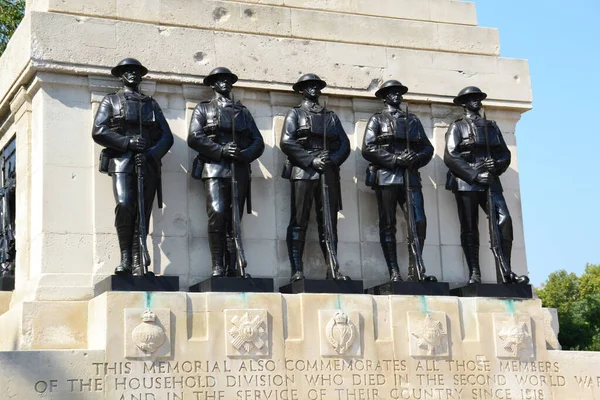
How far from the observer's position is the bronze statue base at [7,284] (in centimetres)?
1747

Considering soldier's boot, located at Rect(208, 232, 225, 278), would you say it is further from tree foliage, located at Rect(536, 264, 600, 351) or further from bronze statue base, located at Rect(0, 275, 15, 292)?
tree foliage, located at Rect(536, 264, 600, 351)

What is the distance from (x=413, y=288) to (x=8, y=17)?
14.9 m

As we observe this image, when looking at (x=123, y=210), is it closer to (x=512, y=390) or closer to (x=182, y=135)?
(x=182, y=135)

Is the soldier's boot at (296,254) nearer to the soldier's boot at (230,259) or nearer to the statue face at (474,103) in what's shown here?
the soldier's boot at (230,259)

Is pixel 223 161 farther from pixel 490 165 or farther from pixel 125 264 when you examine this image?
pixel 490 165

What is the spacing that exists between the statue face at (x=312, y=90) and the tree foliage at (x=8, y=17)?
1226cm

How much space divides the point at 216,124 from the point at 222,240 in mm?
1790

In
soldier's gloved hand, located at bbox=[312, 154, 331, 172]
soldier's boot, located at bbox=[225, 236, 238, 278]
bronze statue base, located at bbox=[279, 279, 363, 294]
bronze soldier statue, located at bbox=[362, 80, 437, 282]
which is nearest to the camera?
bronze statue base, located at bbox=[279, 279, 363, 294]

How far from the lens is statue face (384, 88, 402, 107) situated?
17312 millimetres

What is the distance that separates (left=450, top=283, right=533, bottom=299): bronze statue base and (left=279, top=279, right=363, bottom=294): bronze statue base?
6.41 ft

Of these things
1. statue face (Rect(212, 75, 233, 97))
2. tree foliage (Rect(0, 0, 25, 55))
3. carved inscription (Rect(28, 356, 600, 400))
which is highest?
tree foliage (Rect(0, 0, 25, 55))


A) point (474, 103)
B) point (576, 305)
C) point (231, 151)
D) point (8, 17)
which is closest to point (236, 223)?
point (231, 151)

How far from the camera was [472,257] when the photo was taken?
691 inches

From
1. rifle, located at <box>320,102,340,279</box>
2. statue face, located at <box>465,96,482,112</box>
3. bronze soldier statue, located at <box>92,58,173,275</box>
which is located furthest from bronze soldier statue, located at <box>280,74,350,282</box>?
statue face, located at <box>465,96,482,112</box>
